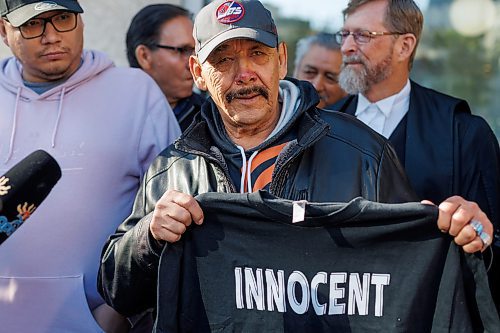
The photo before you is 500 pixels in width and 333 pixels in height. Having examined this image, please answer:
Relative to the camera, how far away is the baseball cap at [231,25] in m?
3.00

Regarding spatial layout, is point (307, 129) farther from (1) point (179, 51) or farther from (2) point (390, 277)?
(1) point (179, 51)

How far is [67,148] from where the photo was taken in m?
3.60

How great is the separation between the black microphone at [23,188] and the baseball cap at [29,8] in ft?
2.25

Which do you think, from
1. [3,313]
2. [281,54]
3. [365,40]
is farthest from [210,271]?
[365,40]

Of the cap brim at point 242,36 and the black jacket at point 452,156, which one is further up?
the cap brim at point 242,36

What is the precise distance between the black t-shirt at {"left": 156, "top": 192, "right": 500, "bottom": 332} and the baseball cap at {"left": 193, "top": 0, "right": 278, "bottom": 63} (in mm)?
554

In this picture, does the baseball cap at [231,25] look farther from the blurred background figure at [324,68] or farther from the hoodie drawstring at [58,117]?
the blurred background figure at [324,68]

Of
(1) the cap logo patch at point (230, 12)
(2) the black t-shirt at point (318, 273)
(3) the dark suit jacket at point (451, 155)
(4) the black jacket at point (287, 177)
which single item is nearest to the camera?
(2) the black t-shirt at point (318, 273)

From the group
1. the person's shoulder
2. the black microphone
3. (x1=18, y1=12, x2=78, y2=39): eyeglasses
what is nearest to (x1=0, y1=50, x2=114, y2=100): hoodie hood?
(x1=18, y1=12, x2=78, y2=39): eyeglasses

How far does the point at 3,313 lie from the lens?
3.54m

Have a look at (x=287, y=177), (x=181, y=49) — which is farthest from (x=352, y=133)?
(x=181, y=49)

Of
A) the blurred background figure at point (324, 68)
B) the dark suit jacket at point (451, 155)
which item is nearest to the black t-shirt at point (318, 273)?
the dark suit jacket at point (451, 155)

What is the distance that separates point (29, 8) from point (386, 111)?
5.25 ft

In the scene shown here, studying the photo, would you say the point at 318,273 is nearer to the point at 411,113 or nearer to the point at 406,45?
the point at 411,113
